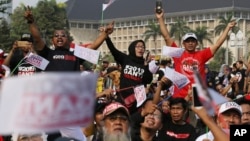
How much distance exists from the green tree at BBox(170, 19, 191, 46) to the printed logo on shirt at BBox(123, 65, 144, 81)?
99167mm

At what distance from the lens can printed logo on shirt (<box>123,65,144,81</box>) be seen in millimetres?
8625

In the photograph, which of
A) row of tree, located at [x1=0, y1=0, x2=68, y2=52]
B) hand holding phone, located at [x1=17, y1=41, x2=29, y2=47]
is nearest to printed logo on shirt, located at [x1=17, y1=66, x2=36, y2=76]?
hand holding phone, located at [x1=17, y1=41, x2=29, y2=47]

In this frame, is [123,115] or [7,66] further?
[7,66]

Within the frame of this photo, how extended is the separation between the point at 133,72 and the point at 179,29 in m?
104

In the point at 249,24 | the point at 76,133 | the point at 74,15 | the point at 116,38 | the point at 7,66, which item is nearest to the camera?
the point at 76,133

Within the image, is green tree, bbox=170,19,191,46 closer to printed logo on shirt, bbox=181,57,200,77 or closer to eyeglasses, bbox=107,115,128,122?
printed logo on shirt, bbox=181,57,200,77

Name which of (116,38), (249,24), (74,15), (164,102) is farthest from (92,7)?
(164,102)

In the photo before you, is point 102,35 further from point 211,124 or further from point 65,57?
point 211,124

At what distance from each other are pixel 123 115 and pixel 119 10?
428 feet

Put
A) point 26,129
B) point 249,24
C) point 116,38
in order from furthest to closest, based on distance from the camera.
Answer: point 116,38, point 249,24, point 26,129

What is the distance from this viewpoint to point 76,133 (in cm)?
585

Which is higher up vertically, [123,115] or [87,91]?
[87,91]

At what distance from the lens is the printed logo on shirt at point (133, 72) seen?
862 cm

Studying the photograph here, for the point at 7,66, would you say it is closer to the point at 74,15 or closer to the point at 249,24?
the point at 249,24
